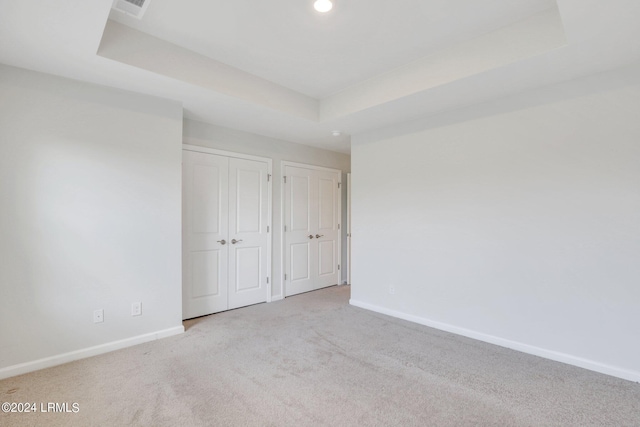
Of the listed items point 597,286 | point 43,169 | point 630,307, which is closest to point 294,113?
point 43,169

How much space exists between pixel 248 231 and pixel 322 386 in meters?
2.39

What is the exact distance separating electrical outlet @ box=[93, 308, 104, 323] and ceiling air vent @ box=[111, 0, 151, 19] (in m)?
2.40

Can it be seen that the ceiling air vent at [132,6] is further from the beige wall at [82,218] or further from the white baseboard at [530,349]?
the white baseboard at [530,349]

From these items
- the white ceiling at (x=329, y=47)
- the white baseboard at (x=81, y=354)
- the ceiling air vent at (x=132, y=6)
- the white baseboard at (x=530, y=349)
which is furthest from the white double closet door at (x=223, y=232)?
the white baseboard at (x=530, y=349)

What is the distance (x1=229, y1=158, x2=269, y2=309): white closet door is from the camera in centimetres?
393

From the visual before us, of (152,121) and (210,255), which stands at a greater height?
(152,121)

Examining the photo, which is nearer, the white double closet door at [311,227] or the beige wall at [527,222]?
the beige wall at [527,222]

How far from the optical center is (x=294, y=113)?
3.38 meters

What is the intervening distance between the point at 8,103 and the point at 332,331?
3401 millimetres

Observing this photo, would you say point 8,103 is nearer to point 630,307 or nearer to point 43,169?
point 43,169

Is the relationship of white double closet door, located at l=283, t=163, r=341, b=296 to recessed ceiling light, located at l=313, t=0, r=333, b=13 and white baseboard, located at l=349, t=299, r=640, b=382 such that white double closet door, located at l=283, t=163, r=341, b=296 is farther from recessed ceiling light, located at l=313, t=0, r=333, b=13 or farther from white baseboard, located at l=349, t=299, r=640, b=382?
recessed ceiling light, located at l=313, t=0, r=333, b=13

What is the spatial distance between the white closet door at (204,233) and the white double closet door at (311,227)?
100 centimetres

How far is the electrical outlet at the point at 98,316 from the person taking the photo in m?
2.62

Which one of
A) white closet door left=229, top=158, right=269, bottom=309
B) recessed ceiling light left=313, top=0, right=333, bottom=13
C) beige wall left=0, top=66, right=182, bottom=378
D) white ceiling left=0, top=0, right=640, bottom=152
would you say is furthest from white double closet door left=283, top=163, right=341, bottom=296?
recessed ceiling light left=313, top=0, right=333, bottom=13
